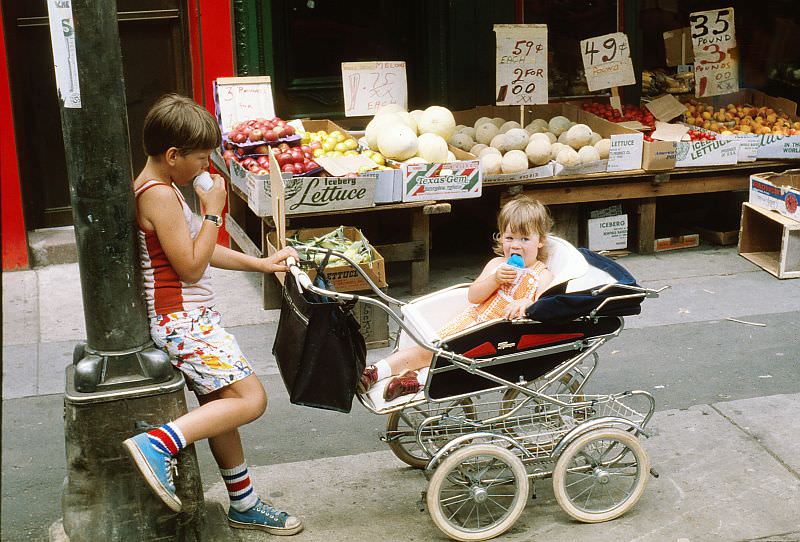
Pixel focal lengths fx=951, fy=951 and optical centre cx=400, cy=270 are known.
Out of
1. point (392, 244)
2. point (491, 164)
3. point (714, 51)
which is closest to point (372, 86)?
point (491, 164)

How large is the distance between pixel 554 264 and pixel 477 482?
38.8 inches

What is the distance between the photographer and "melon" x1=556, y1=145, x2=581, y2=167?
706 cm

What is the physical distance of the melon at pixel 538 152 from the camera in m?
7.04

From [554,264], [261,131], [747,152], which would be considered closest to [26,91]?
[261,131]

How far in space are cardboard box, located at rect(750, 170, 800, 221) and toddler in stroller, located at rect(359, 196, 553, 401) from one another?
362 cm

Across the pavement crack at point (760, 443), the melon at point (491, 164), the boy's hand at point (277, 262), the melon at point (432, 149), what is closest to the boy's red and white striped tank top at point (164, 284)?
the boy's hand at point (277, 262)

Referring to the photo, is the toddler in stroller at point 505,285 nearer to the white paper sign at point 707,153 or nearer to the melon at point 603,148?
the melon at point 603,148

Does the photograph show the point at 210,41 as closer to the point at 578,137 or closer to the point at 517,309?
the point at 578,137

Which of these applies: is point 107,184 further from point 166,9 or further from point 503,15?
Answer: point 503,15

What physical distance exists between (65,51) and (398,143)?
3.71 metres

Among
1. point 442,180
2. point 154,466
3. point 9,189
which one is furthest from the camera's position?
point 9,189

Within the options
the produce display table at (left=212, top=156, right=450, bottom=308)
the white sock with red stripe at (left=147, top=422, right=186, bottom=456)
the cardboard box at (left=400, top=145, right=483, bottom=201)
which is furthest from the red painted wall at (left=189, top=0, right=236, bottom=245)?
the white sock with red stripe at (left=147, top=422, right=186, bottom=456)

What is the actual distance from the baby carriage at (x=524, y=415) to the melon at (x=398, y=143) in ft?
9.01

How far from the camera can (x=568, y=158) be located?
7.06m
